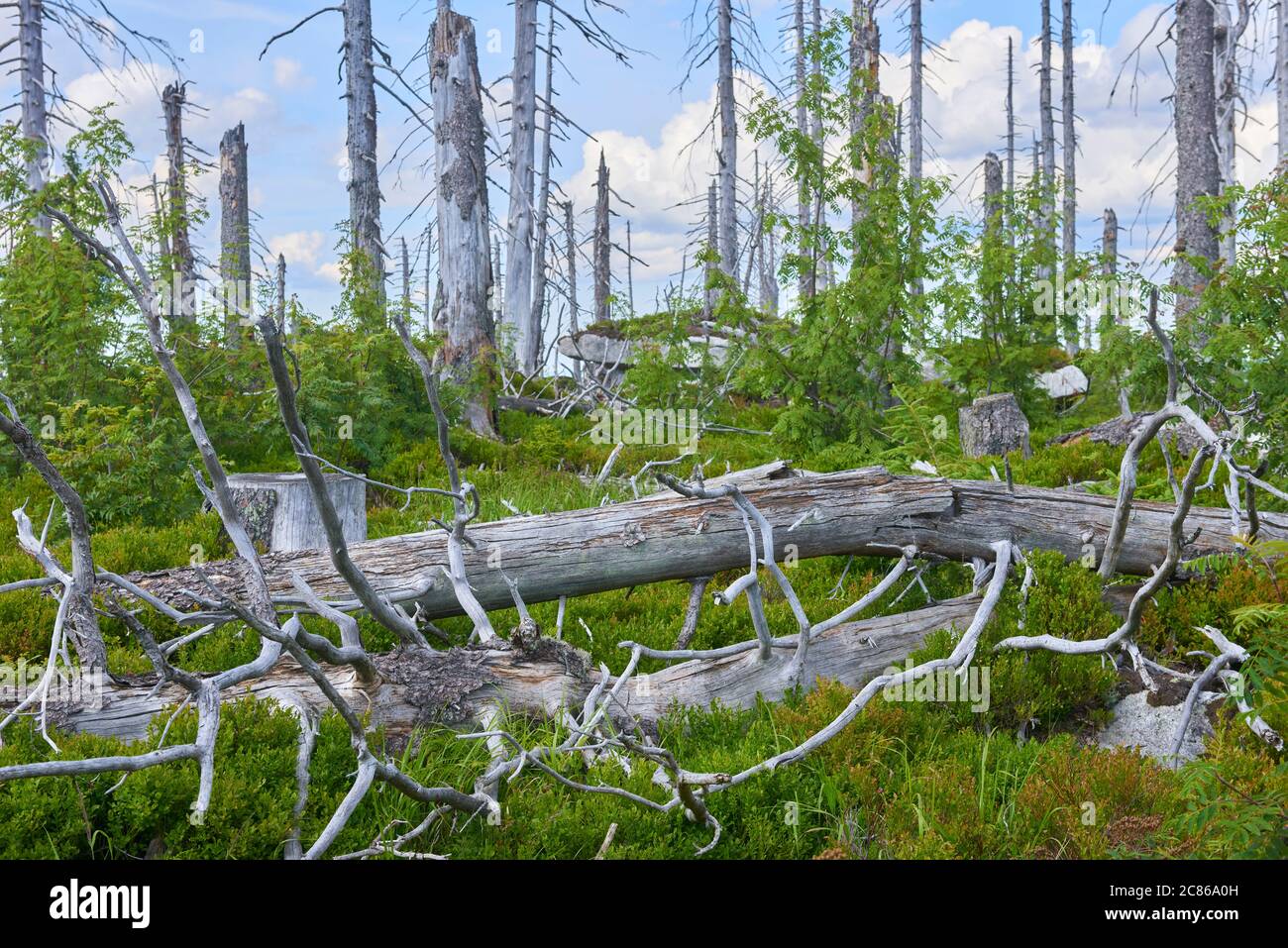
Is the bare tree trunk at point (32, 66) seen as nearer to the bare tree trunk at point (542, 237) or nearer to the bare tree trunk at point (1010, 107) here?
the bare tree trunk at point (542, 237)

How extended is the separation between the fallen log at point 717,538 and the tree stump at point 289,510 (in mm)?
1128

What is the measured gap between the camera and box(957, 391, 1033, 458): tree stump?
37.7 feet

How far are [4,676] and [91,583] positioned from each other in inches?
42.0

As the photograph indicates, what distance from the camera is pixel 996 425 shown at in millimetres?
11484

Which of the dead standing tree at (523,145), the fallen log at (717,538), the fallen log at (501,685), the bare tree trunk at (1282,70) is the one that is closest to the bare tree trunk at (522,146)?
the dead standing tree at (523,145)

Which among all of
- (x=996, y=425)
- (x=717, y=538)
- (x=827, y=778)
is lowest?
(x=827, y=778)

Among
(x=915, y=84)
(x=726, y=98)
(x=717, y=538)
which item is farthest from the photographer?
(x=915, y=84)

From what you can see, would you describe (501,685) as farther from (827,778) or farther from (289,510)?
(289,510)

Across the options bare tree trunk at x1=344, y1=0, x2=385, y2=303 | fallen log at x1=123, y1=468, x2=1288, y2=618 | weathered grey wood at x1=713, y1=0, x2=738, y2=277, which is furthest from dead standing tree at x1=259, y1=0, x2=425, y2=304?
fallen log at x1=123, y1=468, x2=1288, y2=618

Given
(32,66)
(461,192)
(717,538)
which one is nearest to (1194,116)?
(461,192)

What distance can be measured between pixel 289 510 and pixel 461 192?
778 centimetres

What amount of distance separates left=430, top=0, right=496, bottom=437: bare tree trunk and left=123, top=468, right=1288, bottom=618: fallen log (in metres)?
7.52

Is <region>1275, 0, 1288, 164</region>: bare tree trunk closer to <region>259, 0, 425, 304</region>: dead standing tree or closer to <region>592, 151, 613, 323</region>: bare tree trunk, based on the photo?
<region>259, 0, 425, 304</region>: dead standing tree
